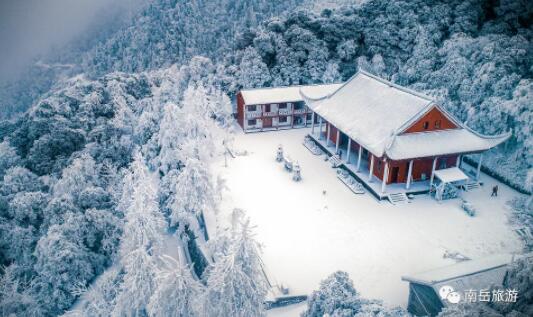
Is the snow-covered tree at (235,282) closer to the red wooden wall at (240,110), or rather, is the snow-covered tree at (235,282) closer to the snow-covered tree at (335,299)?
the snow-covered tree at (335,299)

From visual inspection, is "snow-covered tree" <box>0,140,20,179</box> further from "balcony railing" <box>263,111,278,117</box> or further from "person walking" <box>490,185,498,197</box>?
"person walking" <box>490,185,498,197</box>

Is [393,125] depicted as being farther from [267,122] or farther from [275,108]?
[267,122]

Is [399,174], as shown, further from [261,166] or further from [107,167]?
[107,167]

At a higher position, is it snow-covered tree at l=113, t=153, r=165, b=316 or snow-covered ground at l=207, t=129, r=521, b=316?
snow-covered tree at l=113, t=153, r=165, b=316

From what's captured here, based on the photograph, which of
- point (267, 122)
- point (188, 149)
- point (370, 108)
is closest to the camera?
point (188, 149)

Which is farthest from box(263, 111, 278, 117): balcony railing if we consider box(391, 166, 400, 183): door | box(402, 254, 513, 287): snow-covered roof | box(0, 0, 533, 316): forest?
box(402, 254, 513, 287): snow-covered roof

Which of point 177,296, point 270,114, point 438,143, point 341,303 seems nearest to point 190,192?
point 177,296
